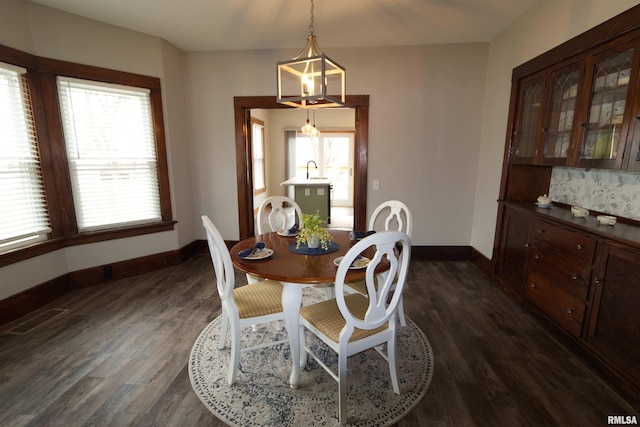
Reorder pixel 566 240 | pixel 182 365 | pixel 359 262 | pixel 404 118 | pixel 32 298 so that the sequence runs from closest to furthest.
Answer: pixel 359 262, pixel 182 365, pixel 566 240, pixel 32 298, pixel 404 118

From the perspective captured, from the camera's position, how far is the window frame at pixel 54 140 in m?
2.85

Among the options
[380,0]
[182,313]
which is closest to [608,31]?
[380,0]

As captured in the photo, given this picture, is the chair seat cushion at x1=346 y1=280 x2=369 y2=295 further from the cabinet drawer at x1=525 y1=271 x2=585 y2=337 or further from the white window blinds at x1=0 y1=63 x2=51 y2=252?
the white window blinds at x1=0 y1=63 x2=51 y2=252

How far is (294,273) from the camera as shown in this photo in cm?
184

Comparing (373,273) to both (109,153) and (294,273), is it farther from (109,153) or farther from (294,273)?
(109,153)

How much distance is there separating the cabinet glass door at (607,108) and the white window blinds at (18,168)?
474cm

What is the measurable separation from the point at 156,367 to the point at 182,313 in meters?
0.75

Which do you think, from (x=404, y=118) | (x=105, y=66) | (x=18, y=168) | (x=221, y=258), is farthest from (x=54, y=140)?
(x=404, y=118)

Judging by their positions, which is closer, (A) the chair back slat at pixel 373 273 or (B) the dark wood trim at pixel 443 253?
(A) the chair back slat at pixel 373 273

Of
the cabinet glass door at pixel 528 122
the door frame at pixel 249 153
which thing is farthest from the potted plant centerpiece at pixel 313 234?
the cabinet glass door at pixel 528 122

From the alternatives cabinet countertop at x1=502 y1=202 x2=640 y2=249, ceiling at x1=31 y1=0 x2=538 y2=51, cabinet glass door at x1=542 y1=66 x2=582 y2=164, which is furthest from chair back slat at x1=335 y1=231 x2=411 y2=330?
ceiling at x1=31 y1=0 x2=538 y2=51

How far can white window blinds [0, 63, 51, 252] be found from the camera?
8.79 ft

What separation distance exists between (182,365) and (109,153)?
8.44ft

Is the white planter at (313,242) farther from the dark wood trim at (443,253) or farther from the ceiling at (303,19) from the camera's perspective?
the dark wood trim at (443,253)
